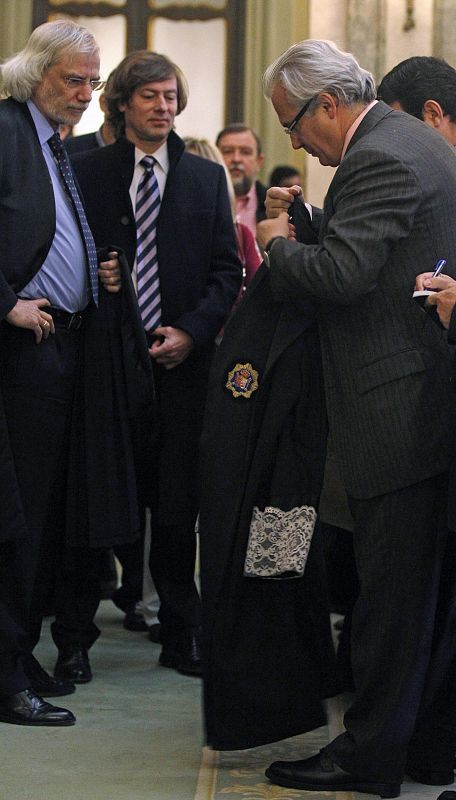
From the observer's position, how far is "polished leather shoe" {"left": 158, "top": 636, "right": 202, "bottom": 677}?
423cm

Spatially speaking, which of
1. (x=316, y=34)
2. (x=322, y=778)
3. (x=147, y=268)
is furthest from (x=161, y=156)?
(x=316, y=34)

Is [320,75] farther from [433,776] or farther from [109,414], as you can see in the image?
[433,776]

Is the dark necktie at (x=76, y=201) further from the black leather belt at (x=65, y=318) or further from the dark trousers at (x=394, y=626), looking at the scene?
the dark trousers at (x=394, y=626)

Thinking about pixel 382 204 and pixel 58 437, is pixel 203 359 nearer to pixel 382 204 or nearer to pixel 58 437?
pixel 58 437

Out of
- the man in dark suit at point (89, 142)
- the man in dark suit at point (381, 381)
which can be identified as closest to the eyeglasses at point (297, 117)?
the man in dark suit at point (381, 381)

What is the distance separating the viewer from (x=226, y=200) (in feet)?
14.5

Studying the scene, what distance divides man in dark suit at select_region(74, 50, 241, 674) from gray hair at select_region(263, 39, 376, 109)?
123 cm

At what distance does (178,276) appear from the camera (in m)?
4.29

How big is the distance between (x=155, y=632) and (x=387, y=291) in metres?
2.12

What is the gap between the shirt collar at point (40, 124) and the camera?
382cm

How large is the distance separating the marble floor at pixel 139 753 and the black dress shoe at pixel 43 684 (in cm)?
4

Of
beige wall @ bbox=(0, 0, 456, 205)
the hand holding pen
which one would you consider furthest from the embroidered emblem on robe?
beige wall @ bbox=(0, 0, 456, 205)

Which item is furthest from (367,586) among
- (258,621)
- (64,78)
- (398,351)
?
(64,78)

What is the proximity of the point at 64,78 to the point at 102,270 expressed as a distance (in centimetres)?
58
